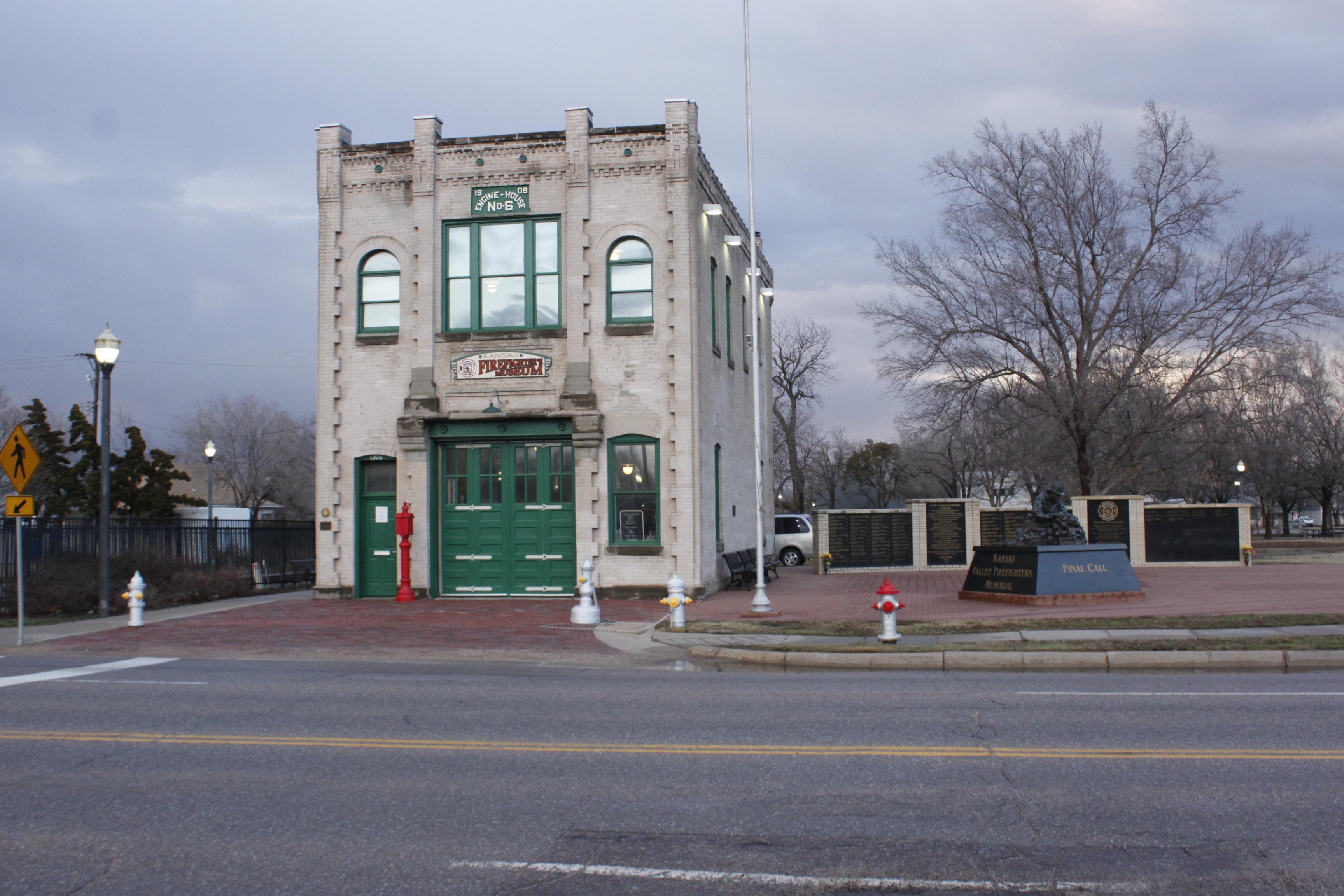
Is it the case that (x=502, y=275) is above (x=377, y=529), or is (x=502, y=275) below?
above

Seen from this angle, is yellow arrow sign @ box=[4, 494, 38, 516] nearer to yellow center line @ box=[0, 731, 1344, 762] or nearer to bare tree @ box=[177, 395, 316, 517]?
yellow center line @ box=[0, 731, 1344, 762]

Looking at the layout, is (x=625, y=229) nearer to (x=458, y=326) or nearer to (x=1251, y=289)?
(x=458, y=326)

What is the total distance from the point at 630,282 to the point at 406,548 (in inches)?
267

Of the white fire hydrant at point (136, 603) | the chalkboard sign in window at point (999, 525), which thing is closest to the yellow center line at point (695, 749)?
the white fire hydrant at point (136, 603)

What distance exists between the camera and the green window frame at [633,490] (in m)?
20.1

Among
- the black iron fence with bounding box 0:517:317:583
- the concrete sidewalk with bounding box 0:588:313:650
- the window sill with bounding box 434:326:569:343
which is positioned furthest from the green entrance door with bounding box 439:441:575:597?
the concrete sidewalk with bounding box 0:588:313:650

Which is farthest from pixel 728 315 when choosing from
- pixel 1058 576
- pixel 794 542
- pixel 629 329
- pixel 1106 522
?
pixel 1106 522

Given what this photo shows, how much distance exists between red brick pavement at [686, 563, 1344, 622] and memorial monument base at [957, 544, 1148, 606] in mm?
275

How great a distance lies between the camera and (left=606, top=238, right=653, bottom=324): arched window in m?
20.5

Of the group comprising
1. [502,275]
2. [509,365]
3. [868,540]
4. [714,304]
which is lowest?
[868,540]

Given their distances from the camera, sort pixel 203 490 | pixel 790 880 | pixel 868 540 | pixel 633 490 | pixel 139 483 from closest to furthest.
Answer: pixel 790 880 < pixel 633 490 < pixel 868 540 < pixel 139 483 < pixel 203 490

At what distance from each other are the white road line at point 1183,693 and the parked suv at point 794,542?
23670 millimetres

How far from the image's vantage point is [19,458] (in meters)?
14.5

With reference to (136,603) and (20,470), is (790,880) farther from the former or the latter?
(136,603)
